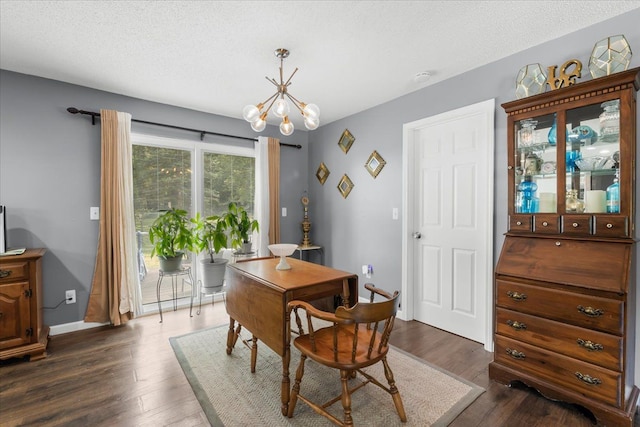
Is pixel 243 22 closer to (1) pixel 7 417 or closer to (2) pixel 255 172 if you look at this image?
(2) pixel 255 172

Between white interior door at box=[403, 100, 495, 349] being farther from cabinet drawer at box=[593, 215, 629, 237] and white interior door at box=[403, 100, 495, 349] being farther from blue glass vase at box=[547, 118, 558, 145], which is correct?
cabinet drawer at box=[593, 215, 629, 237]

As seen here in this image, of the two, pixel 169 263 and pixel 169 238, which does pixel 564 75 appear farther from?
pixel 169 263

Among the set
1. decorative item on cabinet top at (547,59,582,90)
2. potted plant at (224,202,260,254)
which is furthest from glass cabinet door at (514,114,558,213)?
potted plant at (224,202,260,254)

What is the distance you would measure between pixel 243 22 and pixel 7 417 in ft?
9.13

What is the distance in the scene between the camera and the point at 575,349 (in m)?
1.71

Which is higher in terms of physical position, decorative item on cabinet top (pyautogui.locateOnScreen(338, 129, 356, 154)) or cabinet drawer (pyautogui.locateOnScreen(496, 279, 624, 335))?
decorative item on cabinet top (pyautogui.locateOnScreen(338, 129, 356, 154))

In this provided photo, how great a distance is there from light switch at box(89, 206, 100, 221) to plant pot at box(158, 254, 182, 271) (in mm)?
724

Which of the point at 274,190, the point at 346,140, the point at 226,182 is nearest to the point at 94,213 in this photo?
the point at 226,182

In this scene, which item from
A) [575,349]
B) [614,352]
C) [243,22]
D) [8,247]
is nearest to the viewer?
[614,352]

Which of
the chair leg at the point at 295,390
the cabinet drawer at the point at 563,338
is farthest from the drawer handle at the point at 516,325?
the chair leg at the point at 295,390

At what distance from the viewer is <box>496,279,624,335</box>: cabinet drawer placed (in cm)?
159

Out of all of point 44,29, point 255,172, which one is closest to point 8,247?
point 44,29

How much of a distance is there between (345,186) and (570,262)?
8.49 ft

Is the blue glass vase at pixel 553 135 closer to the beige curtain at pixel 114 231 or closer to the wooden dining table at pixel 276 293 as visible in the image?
the wooden dining table at pixel 276 293
